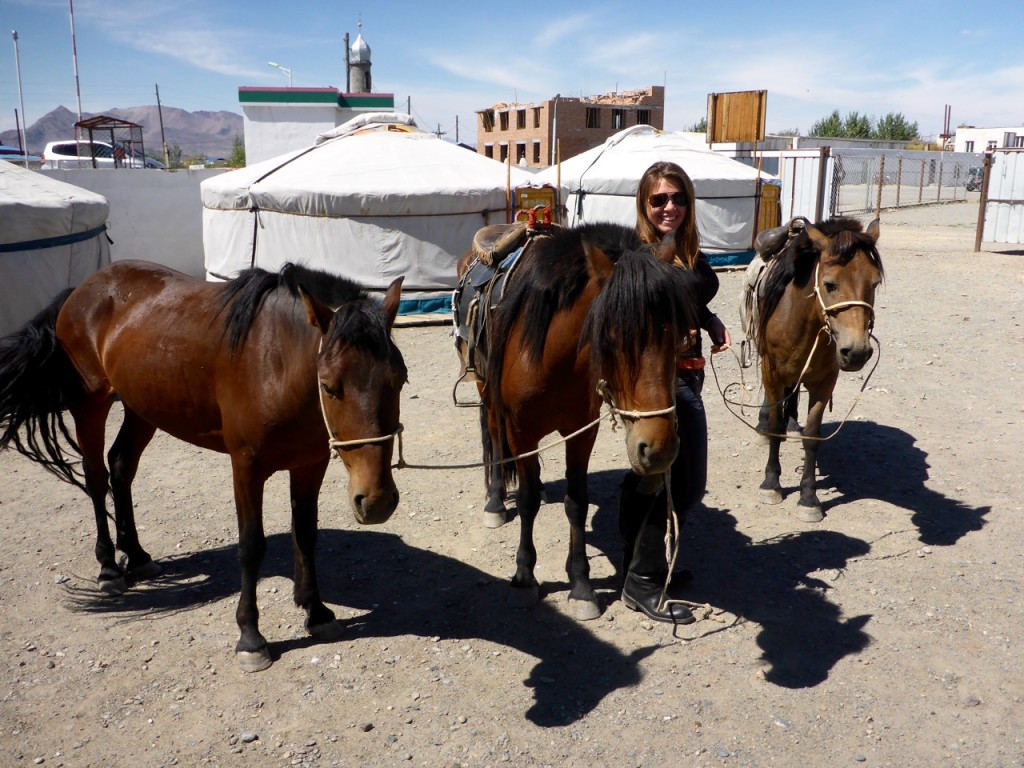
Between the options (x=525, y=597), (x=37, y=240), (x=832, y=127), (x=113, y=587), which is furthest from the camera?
(x=832, y=127)

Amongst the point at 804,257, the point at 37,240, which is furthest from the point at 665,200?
the point at 37,240

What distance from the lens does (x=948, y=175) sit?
36.0 meters

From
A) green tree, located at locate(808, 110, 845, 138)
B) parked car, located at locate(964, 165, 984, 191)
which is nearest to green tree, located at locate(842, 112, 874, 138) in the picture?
green tree, located at locate(808, 110, 845, 138)

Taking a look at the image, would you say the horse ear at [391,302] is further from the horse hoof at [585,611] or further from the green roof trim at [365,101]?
the green roof trim at [365,101]

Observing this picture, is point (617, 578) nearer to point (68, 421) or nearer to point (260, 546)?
point (260, 546)

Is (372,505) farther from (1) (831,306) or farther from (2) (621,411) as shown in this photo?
(1) (831,306)

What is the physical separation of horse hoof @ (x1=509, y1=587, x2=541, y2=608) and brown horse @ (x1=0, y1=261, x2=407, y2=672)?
76 cm

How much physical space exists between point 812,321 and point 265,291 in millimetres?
2683

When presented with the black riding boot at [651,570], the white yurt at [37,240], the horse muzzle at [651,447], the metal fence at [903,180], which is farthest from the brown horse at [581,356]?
the metal fence at [903,180]

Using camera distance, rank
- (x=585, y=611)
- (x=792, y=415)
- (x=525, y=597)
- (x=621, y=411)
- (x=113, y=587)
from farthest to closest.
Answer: (x=792, y=415)
(x=113, y=587)
(x=525, y=597)
(x=585, y=611)
(x=621, y=411)

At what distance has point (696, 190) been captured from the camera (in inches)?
529

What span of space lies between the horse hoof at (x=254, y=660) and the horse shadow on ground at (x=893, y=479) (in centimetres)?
303

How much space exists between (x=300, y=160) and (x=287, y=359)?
8.97 m

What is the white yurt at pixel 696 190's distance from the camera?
13.3 metres
